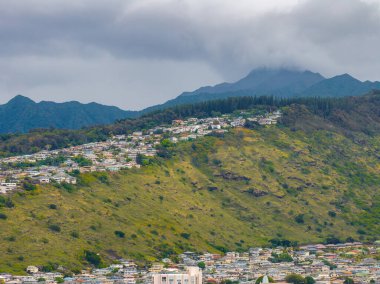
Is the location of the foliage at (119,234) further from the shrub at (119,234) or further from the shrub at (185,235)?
the shrub at (185,235)

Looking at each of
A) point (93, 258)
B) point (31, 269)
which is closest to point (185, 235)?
point (93, 258)

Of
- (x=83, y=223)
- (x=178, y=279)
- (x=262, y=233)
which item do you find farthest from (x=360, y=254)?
(x=178, y=279)

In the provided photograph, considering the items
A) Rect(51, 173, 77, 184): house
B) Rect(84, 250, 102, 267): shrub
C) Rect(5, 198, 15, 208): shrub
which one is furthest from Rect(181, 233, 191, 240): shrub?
Rect(5, 198, 15, 208): shrub

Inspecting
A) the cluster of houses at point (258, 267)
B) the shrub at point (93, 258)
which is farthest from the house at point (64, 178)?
the shrub at point (93, 258)

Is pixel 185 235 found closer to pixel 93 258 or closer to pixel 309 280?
pixel 93 258

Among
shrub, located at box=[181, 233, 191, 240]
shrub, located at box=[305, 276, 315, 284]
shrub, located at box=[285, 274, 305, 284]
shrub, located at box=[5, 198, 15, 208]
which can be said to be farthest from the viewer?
shrub, located at box=[181, 233, 191, 240]

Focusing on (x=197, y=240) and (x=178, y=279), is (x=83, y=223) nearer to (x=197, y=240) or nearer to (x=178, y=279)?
(x=197, y=240)

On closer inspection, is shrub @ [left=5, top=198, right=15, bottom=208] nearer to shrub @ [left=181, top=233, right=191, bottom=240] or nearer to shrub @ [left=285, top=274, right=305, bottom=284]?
shrub @ [left=181, top=233, right=191, bottom=240]

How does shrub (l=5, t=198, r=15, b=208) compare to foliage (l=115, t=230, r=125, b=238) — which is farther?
foliage (l=115, t=230, r=125, b=238)
